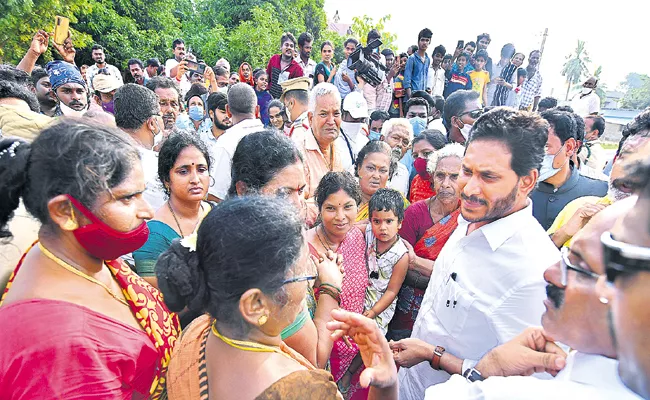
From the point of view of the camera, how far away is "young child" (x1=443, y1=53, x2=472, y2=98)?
29.5ft

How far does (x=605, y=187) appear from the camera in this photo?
337 centimetres

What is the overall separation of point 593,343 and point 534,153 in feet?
3.92

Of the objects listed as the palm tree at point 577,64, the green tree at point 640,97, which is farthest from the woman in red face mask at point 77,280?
the palm tree at point 577,64

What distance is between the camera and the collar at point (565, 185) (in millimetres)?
3311

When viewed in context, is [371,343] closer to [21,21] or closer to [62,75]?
[62,75]

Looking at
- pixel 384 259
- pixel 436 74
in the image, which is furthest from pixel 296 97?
pixel 436 74

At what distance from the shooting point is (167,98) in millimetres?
4934

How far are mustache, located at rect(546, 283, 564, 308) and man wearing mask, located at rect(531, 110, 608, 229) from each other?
243 centimetres

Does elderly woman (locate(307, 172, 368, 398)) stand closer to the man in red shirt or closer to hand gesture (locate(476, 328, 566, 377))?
hand gesture (locate(476, 328, 566, 377))

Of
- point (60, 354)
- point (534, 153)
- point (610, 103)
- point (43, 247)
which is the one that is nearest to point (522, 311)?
point (534, 153)

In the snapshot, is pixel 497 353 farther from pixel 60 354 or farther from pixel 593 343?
pixel 60 354

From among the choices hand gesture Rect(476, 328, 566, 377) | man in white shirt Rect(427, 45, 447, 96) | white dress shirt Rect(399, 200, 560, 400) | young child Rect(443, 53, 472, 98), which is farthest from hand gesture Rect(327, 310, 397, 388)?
young child Rect(443, 53, 472, 98)

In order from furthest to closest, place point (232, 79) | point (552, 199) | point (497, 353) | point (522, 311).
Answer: point (232, 79)
point (552, 199)
point (522, 311)
point (497, 353)

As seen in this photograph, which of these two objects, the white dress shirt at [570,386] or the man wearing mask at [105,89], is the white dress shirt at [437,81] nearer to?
the man wearing mask at [105,89]
